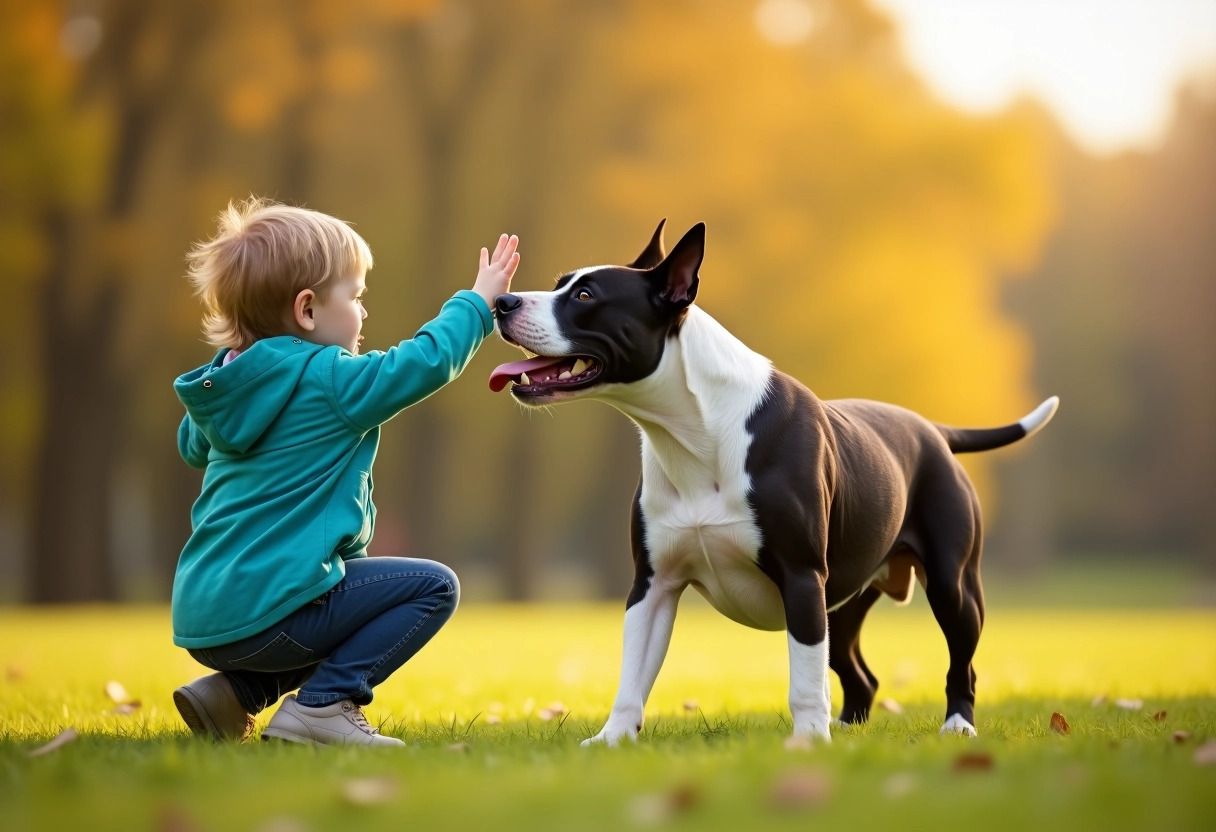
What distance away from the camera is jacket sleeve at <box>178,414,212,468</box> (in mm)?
4785

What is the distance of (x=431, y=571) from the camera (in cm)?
465

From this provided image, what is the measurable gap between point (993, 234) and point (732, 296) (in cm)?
480

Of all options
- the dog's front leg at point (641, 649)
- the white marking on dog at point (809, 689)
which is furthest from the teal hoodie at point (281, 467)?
the white marking on dog at point (809, 689)

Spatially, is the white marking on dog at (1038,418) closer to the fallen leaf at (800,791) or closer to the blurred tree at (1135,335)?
the fallen leaf at (800,791)

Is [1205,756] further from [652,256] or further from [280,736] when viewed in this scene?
[280,736]

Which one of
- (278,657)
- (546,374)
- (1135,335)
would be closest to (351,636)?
(278,657)

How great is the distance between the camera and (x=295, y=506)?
441cm

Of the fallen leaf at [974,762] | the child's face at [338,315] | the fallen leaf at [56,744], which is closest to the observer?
the fallen leaf at [974,762]

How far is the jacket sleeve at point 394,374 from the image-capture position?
441 cm

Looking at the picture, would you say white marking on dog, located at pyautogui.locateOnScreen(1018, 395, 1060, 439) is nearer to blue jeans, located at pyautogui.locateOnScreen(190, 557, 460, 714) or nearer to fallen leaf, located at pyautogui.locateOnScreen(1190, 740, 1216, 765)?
fallen leaf, located at pyautogui.locateOnScreen(1190, 740, 1216, 765)

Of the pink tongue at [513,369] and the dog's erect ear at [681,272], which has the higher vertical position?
the dog's erect ear at [681,272]

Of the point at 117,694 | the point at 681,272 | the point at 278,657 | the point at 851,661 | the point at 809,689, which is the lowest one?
the point at 117,694

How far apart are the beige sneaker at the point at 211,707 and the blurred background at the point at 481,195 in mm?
12600

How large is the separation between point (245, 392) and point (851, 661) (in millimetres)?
2936
